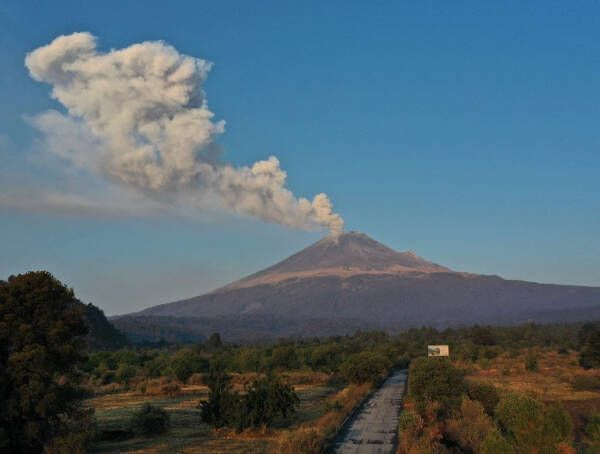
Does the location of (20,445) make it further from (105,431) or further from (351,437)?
(351,437)

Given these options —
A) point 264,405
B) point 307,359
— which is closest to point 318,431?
point 264,405

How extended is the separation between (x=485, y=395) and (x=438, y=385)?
278 cm

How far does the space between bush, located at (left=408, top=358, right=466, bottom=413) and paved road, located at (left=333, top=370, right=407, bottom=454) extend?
1855 millimetres

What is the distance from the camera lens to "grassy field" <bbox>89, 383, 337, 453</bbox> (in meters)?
29.2

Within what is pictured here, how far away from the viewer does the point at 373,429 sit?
32344 mm

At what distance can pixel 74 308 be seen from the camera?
27.1 metres

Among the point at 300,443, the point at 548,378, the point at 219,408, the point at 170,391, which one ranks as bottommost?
the point at 548,378

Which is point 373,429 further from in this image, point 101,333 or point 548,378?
point 101,333

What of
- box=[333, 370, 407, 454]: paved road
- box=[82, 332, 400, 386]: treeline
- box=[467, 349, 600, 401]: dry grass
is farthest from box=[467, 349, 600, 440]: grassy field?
box=[82, 332, 400, 386]: treeline

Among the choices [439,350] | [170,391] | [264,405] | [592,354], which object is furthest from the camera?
[439,350]

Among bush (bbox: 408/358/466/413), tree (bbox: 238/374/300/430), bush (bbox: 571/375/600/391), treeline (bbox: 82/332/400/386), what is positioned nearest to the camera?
tree (bbox: 238/374/300/430)

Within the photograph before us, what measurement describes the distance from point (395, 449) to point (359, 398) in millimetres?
Result: 19802

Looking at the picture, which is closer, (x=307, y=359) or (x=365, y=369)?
(x=365, y=369)

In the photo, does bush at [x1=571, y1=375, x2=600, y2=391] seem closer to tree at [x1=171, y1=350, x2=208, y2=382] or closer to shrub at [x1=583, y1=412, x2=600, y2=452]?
shrub at [x1=583, y1=412, x2=600, y2=452]
